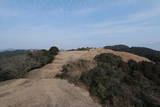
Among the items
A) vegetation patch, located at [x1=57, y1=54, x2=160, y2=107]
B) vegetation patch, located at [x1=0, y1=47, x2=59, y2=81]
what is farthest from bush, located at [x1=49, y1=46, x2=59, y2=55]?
vegetation patch, located at [x1=57, y1=54, x2=160, y2=107]

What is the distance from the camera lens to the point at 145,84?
14.9m

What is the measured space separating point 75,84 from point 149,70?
1056 centimetres

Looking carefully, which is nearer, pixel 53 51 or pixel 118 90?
pixel 118 90

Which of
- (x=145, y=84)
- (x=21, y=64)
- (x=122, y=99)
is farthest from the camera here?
(x=21, y=64)

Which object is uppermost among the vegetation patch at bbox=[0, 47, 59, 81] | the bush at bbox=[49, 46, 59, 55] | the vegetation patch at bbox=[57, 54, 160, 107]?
the bush at bbox=[49, 46, 59, 55]

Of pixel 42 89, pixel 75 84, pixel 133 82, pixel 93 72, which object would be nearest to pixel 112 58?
pixel 133 82

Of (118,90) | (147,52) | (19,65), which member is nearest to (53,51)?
(19,65)

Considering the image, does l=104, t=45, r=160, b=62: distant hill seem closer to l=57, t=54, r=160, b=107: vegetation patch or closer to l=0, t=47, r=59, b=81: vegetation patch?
l=57, t=54, r=160, b=107: vegetation patch

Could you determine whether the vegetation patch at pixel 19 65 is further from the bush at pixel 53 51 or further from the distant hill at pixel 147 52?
the distant hill at pixel 147 52

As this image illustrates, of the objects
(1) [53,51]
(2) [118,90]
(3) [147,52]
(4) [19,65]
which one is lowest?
(2) [118,90]

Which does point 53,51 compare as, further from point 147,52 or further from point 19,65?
point 147,52

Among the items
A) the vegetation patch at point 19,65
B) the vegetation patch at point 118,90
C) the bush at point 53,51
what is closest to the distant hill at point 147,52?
the vegetation patch at point 118,90

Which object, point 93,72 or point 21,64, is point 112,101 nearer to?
point 93,72

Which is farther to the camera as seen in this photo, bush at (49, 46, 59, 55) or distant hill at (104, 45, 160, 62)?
distant hill at (104, 45, 160, 62)
